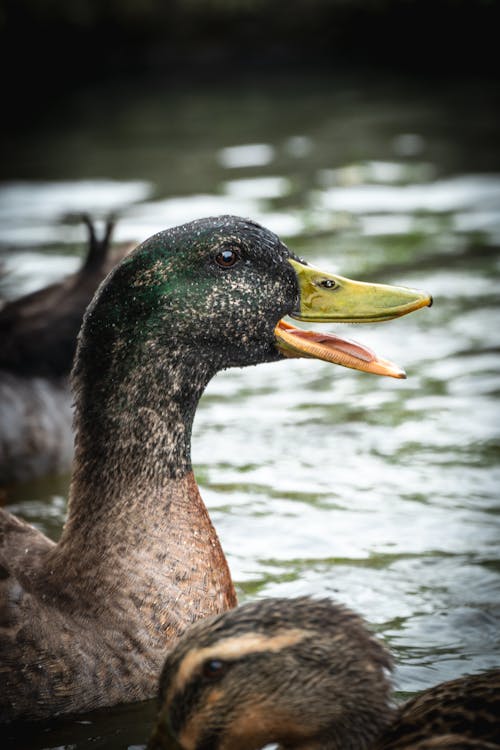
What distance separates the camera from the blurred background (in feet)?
18.8

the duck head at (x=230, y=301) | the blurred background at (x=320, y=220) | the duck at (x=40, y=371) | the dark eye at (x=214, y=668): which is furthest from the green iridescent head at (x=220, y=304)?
the duck at (x=40, y=371)

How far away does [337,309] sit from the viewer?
4.68m

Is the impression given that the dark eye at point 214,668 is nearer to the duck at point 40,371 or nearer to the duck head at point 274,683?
the duck head at point 274,683

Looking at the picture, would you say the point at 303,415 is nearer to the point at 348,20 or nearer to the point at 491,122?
the point at 491,122

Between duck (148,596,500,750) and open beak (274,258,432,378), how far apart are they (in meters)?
1.31

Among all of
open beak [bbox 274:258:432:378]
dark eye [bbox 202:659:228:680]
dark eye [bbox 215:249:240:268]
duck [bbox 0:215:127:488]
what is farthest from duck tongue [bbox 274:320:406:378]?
duck [bbox 0:215:127:488]

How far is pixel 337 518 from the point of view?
20.5ft

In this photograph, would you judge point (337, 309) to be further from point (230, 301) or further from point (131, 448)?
point (131, 448)

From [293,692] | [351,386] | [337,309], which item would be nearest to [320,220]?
[351,386]

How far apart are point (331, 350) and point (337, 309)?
0.16 metres

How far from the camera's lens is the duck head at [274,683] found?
3379 mm

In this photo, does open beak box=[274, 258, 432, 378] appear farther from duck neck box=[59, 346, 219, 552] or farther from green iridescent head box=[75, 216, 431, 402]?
duck neck box=[59, 346, 219, 552]

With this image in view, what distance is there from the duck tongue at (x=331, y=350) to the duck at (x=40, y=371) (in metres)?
2.81

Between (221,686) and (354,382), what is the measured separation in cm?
497
